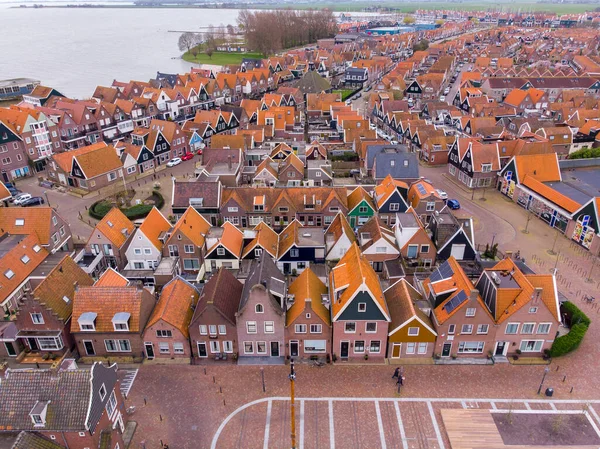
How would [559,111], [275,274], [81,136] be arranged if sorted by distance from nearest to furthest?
[275,274] < [81,136] < [559,111]

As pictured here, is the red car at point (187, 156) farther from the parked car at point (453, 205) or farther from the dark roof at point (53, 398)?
the dark roof at point (53, 398)

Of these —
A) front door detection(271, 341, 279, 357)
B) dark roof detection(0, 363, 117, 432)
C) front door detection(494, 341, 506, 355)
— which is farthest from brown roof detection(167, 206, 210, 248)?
front door detection(494, 341, 506, 355)

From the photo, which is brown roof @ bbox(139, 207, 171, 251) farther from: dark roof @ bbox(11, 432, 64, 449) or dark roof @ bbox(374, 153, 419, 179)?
dark roof @ bbox(374, 153, 419, 179)

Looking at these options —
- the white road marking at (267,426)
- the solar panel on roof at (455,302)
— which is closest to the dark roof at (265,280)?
the white road marking at (267,426)

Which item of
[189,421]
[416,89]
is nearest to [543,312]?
[189,421]

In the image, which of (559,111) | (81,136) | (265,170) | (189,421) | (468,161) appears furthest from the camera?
(559,111)

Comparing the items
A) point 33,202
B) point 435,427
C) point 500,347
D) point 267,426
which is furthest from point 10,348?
point 500,347

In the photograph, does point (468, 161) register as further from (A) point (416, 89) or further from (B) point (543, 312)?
(A) point (416, 89)
